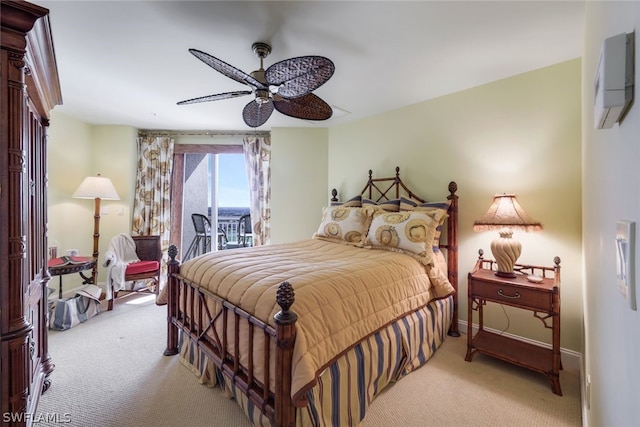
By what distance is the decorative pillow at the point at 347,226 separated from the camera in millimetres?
2963

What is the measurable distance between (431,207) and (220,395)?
245 cm

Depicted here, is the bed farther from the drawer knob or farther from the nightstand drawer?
the drawer knob

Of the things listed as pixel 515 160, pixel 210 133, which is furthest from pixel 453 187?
pixel 210 133

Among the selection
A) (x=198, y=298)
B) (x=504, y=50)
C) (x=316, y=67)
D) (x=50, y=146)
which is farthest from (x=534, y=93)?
(x=50, y=146)

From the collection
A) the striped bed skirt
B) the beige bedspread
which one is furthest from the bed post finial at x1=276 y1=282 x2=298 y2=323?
the striped bed skirt

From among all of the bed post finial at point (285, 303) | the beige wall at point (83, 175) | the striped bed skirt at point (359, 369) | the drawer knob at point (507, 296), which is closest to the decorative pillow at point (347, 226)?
the striped bed skirt at point (359, 369)

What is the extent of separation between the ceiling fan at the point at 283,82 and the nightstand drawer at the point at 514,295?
193cm

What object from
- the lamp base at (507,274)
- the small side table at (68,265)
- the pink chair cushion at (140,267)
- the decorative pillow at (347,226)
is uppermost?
the decorative pillow at (347,226)

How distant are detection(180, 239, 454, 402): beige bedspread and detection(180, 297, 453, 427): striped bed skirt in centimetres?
10

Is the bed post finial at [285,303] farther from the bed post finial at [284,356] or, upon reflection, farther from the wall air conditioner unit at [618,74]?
the wall air conditioner unit at [618,74]

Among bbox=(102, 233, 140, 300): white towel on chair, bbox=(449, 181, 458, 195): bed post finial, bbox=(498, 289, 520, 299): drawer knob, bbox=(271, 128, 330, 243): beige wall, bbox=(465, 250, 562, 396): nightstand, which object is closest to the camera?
bbox=(465, 250, 562, 396): nightstand

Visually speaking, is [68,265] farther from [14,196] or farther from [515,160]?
[515,160]

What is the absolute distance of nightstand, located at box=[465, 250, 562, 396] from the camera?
190cm

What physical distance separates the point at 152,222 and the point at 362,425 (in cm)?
422
